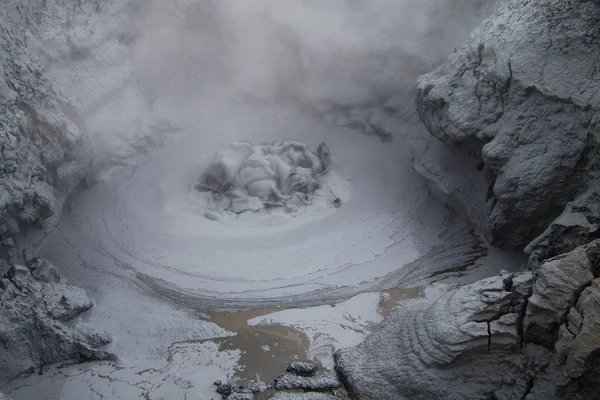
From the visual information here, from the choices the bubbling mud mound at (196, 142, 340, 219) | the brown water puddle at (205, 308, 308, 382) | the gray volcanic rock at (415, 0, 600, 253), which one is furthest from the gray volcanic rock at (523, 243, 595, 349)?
the bubbling mud mound at (196, 142, 340, 219)

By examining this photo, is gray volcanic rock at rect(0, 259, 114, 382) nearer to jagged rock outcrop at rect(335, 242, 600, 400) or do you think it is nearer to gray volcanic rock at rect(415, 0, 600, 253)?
jagged rock outcrop at rect(335, 242, 600, 400)

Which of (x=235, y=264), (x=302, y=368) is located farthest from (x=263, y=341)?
(x=235, y=264)

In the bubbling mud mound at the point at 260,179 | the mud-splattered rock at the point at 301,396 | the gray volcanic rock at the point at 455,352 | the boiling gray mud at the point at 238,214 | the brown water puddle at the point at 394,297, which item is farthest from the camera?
the bubbling mud mound at the point at 260,179

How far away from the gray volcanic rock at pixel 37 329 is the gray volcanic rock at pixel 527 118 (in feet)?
7.09

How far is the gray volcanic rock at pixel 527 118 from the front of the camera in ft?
9.80

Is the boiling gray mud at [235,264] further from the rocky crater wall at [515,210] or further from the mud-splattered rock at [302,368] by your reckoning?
the rocky crater wall at [515,210]

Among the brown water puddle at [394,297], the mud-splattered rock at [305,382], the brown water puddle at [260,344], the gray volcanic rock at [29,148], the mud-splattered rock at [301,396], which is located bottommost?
the mud-splattered rock at [301,396]

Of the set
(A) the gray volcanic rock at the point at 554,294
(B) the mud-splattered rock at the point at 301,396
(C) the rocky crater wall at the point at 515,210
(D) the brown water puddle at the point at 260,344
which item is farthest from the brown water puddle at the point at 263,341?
(A) the gray volcanic rock at the point at 554,294

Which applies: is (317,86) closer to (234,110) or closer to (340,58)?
(340,58)

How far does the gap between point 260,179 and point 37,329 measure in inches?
65.8

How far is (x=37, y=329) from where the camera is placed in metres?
2.82

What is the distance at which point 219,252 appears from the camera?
3.57 meters

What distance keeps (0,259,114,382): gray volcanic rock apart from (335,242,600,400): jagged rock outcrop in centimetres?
119

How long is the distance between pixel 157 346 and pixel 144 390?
0.29 m
